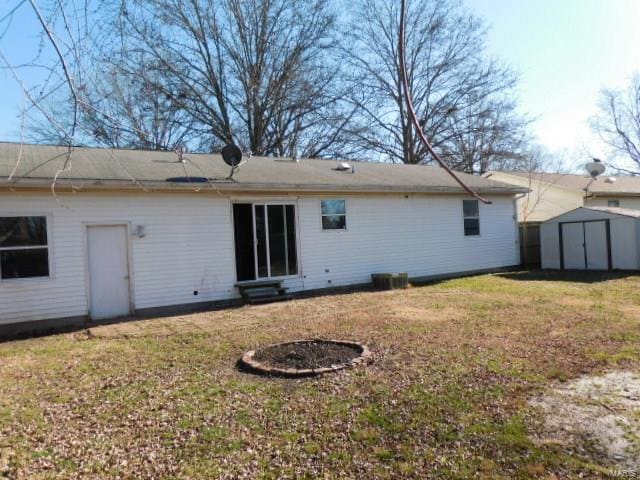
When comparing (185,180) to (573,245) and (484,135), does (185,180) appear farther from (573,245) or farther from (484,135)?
(484,135)

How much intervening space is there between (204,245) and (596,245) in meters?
12.5

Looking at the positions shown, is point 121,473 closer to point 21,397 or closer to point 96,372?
point 21,397

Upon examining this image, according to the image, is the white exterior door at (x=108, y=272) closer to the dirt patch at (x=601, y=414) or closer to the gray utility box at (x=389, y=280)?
the gray utility box at (x=389, y=280)

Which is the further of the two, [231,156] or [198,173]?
[198,173]

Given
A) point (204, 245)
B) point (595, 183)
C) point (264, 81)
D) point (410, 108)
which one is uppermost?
point (264, 81)

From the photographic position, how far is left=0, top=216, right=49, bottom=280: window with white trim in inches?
350

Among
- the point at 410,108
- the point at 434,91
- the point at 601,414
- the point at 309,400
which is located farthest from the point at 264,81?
the point at 410,108

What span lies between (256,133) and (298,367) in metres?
20.1

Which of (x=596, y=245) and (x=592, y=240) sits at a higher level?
(x=592, y=240)

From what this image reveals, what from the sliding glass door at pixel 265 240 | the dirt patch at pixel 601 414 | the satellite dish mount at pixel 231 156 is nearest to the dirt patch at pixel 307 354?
the dirt patch at pixel 601 414

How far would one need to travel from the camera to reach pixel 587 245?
15945mm

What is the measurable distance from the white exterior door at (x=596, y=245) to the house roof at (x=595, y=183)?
23.8 feet

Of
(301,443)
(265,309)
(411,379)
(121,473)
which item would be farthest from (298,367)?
(265,309)

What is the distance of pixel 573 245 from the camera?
53.5 ft
